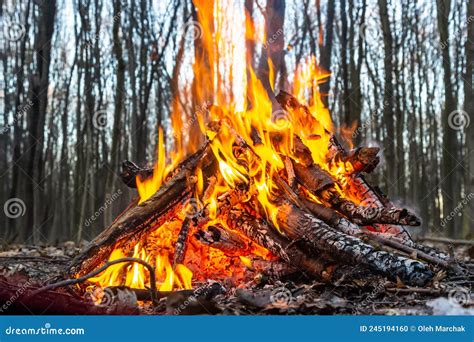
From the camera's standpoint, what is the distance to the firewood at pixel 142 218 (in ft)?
17.3

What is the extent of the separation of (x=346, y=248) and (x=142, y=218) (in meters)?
2.18

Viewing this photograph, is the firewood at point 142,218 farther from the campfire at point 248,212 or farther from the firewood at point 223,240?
the firewood at point 223,240

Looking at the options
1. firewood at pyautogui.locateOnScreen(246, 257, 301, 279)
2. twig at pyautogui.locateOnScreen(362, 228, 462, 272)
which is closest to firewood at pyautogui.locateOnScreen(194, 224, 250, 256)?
firewood at pyautogui.locateOnScreen(246, 257, 301, 279)

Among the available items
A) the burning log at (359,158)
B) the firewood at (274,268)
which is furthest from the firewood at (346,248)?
the burning log at (359,158)

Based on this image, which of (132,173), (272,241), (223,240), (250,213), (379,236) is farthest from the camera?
(132,173)

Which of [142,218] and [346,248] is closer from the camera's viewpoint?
[346,248]

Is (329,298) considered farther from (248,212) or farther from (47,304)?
(47,304)

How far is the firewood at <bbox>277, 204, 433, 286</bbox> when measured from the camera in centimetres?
456

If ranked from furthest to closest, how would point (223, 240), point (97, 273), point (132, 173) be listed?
point (132, 173) < point (223, 240) < point (97, 273)

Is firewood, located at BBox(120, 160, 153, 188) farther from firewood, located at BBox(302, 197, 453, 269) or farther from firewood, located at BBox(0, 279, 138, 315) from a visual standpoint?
firewood, located at BBox(0, 279, 138, 315)

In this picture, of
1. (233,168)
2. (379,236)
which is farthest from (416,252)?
(233,168)

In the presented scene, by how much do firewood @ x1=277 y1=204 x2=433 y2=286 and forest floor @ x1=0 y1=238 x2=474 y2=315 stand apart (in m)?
0.10

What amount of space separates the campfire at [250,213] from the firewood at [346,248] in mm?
12

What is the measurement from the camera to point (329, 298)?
4.46 m
